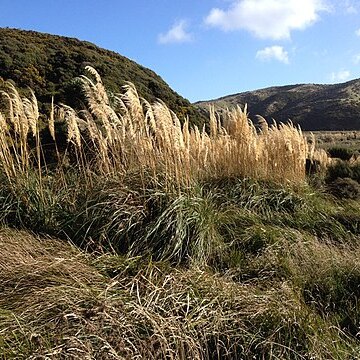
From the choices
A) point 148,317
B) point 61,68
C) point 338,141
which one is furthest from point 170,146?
point 338,141

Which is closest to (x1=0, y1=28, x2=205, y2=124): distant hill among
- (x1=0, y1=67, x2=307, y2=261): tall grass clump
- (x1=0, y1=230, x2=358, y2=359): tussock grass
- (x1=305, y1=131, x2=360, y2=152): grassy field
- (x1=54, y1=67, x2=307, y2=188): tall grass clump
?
(x1=305, y1=131, x2=360, y2=152): grassy field

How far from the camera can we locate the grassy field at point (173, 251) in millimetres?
2719

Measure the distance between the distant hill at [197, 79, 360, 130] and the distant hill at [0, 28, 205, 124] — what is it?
25.3 m

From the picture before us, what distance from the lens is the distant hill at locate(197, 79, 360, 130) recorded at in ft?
189

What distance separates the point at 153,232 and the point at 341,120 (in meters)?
57.0

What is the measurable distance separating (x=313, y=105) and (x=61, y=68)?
5678cm

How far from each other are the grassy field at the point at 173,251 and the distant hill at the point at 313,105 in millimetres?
43417

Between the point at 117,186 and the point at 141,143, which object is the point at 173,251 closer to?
the point at 117,186

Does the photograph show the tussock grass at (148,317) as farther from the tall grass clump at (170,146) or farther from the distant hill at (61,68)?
the distant hill at (61,68)

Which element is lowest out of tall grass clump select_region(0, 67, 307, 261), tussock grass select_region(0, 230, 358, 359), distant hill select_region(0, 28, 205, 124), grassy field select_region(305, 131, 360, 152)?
grassy field select_region(305, 131, 360, 152)

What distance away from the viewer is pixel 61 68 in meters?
20.8

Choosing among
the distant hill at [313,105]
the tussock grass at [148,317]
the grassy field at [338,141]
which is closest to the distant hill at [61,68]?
the grassy field at [338,141]

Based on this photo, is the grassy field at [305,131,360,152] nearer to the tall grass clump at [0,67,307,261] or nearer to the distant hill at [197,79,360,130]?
the tall grass clump at [0,67,307,261]

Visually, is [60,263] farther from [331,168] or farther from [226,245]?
[331,168]
